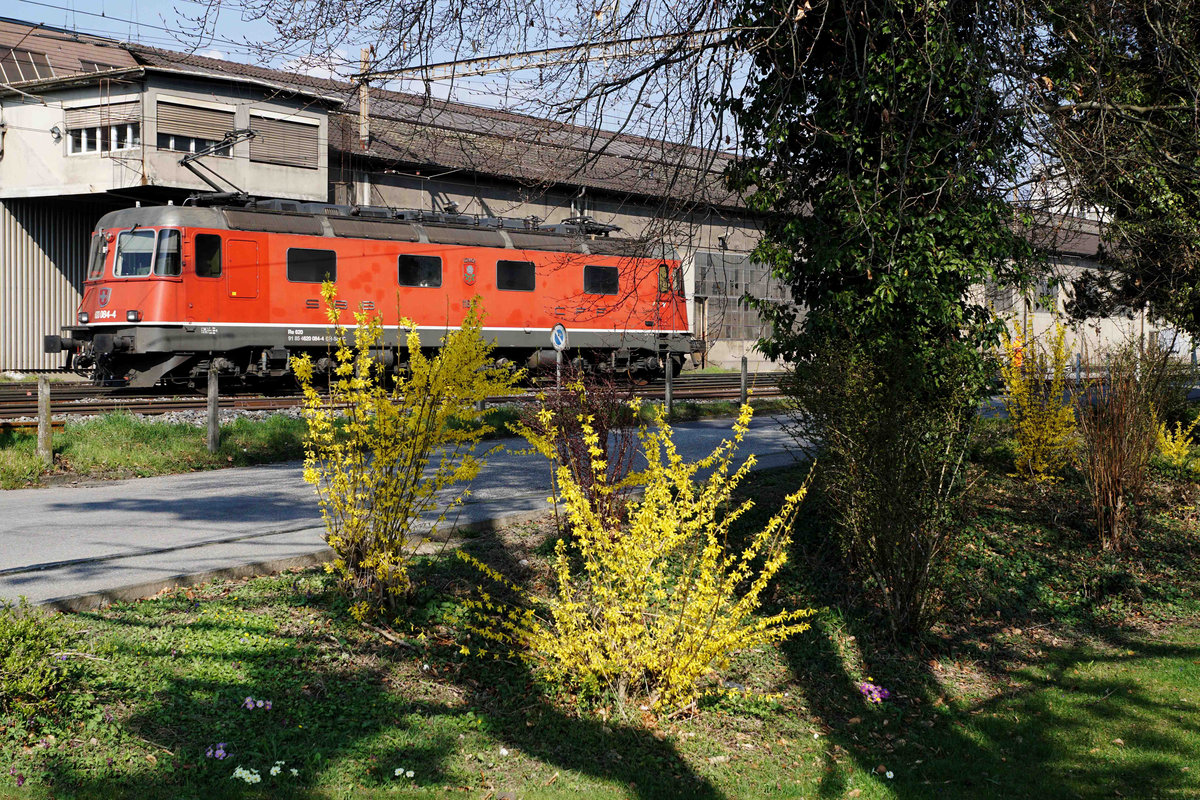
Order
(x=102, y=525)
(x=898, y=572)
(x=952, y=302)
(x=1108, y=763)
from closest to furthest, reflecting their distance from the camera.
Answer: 1. (x=1108, y=763)
2. (x=898, y=572)
3. (x=102, y=525)
4. (x=952, y=302)

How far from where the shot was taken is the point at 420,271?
66.7 ft

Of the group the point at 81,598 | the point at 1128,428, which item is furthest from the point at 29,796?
the point at 1128,428

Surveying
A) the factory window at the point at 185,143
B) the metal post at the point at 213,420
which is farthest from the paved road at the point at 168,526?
the factory window at the point at 185,143

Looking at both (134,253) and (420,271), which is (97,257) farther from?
(420,271)

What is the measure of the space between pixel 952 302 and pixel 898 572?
9.70 ft

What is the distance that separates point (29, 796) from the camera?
3.64m

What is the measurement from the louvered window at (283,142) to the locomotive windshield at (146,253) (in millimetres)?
8349

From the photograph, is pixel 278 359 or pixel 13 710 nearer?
pixel 13 710

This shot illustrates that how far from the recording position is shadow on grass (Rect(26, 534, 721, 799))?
402 centimetres

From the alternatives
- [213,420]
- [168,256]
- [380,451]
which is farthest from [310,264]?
[380,451]

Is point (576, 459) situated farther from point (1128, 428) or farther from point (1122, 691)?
point (1128, 428)

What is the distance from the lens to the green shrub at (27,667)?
A: 4133mm

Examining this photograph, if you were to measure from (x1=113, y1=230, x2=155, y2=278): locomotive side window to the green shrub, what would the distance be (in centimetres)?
1477

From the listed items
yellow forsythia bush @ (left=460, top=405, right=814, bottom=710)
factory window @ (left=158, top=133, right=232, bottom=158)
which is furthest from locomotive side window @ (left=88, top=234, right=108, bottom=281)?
yellow forsythia bush @ (left=460, top=405, right=814, bottom=710)
